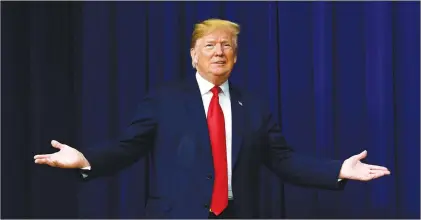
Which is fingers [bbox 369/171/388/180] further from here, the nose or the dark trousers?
the nose

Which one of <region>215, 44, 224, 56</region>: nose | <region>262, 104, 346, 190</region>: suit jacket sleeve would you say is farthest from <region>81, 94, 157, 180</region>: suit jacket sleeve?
<region>262, 104, 346, 190</region>: suit jacket sleeve

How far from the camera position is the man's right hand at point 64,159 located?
5.47 feet

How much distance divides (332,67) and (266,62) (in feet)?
0.82

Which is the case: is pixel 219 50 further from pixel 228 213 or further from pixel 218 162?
pixel 228 213

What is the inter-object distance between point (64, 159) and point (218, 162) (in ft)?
1.34

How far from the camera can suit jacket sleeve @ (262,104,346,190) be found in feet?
6.01

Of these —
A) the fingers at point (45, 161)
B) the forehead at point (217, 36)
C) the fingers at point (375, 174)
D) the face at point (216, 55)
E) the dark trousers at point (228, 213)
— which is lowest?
the dark trousers at point (228, 213)

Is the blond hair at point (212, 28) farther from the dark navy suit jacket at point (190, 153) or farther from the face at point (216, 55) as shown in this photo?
the dark navy suit jacket at point (190, 153)

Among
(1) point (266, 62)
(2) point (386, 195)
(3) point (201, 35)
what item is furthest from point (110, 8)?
(2) point (386, 195)

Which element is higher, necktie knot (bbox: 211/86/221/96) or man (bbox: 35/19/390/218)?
necktie knot (bbox: 211/86/221/96)

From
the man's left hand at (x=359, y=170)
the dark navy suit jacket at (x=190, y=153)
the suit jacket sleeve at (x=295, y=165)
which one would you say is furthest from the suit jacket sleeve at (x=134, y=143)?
the man's left hand at (x=359, y=170)

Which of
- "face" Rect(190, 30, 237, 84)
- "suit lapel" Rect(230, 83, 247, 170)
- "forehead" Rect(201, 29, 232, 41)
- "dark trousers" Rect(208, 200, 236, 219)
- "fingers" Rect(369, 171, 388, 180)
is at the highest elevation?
"forehead" Rect(201, 29, 232, 41)

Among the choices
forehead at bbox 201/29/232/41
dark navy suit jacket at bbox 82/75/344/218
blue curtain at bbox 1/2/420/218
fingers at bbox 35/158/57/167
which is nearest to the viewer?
fingers at bbox 35/158/57/167

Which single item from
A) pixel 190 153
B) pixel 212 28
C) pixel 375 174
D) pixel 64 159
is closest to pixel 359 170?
pixel 375 174
